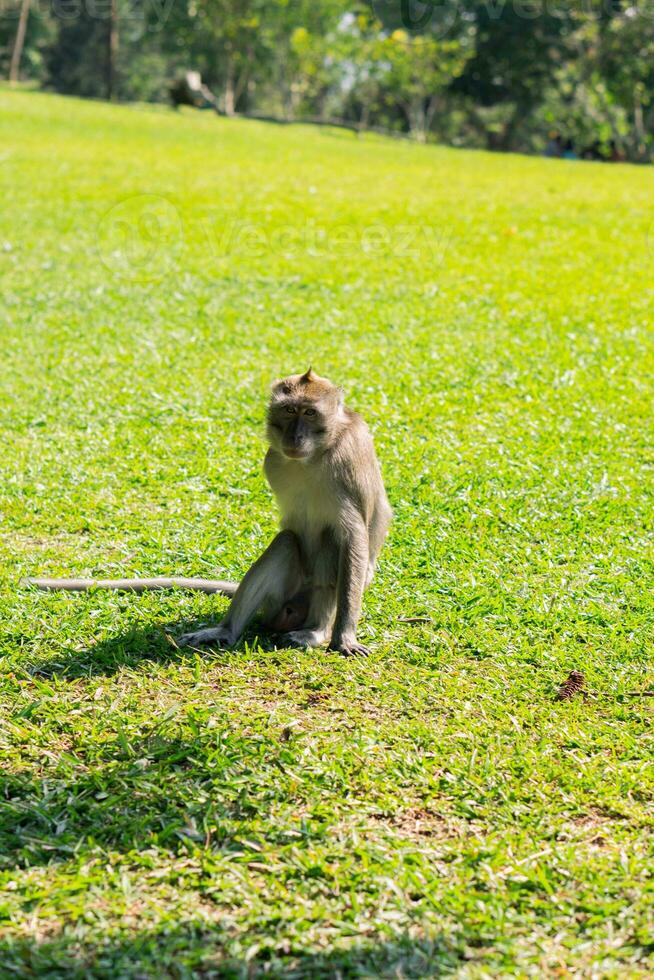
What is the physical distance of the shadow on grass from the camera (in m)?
3.02

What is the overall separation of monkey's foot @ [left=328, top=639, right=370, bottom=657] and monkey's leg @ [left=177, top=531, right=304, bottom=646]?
33cm

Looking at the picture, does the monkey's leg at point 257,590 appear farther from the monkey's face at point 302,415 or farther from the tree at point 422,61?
the tree at point 422,61

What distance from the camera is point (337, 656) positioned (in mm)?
4719

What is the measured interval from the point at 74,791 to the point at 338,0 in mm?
43863

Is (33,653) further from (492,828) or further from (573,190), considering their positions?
(573,190)

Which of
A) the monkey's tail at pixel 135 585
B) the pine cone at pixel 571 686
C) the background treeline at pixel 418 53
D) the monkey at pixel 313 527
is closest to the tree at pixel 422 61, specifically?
the background treeline at pixel 418 53

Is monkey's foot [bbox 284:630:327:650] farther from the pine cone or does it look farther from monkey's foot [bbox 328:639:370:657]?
the pine cone

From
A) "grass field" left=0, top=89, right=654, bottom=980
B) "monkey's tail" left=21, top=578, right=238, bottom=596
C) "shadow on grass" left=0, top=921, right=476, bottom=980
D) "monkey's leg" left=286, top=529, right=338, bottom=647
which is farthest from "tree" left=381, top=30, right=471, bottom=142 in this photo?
"shadow on grass" left=0, top=921, right=476, bottom=980

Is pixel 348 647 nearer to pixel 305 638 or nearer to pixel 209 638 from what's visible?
pixel 305 638

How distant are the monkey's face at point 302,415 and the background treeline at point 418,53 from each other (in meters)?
35.9

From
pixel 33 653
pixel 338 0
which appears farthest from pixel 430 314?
pixel 338 0

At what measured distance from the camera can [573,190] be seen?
20781 millimetres

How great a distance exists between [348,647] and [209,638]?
58 cm

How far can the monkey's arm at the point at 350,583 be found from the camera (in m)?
4.68
